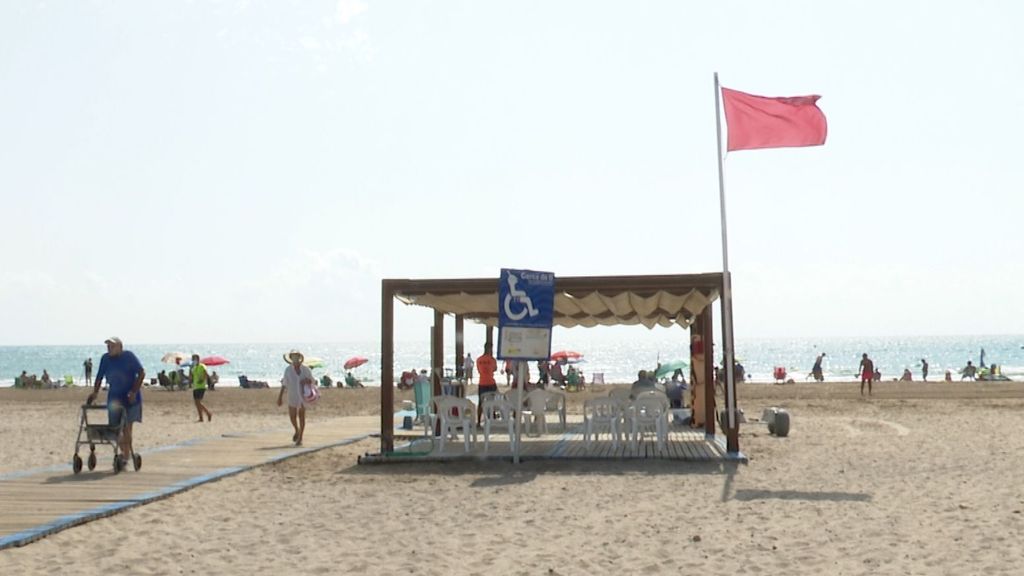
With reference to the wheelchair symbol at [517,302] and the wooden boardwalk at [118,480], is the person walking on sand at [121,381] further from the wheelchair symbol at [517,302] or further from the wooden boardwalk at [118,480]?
the wheelchair symbol at [517,302]

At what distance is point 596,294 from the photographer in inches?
534

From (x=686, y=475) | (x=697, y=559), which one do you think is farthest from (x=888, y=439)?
(x=697, y=559)

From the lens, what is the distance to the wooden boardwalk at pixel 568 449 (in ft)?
41.7

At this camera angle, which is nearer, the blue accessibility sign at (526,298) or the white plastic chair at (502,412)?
the blue accessibility sign at (526,298)

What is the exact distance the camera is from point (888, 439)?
15453 mm

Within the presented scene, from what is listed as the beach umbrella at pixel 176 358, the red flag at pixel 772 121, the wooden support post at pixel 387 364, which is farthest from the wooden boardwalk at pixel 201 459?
the beach umbrella at pixel 176 358

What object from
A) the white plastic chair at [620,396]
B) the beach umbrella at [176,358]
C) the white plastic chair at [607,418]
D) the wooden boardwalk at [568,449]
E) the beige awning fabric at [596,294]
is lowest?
the wooden boardwalk at [568,449]

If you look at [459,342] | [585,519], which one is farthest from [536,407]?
[585,519]

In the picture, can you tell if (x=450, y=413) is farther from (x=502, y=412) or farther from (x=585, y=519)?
(x=585, y=519)

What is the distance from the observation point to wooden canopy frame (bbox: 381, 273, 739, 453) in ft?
43.0

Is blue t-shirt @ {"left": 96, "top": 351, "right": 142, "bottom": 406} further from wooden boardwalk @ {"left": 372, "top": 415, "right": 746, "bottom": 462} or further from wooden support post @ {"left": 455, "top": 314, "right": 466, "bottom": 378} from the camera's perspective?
wooden support post @ {"left": 455, "top": 314, "right": 466, "bottom": 378}

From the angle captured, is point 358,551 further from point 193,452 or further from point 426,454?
point 193,452

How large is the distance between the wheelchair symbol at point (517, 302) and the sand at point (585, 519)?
5.94 feet

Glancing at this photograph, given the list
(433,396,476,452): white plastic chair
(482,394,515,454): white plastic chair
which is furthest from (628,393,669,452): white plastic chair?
(433,396,476,452): white plastic chair
